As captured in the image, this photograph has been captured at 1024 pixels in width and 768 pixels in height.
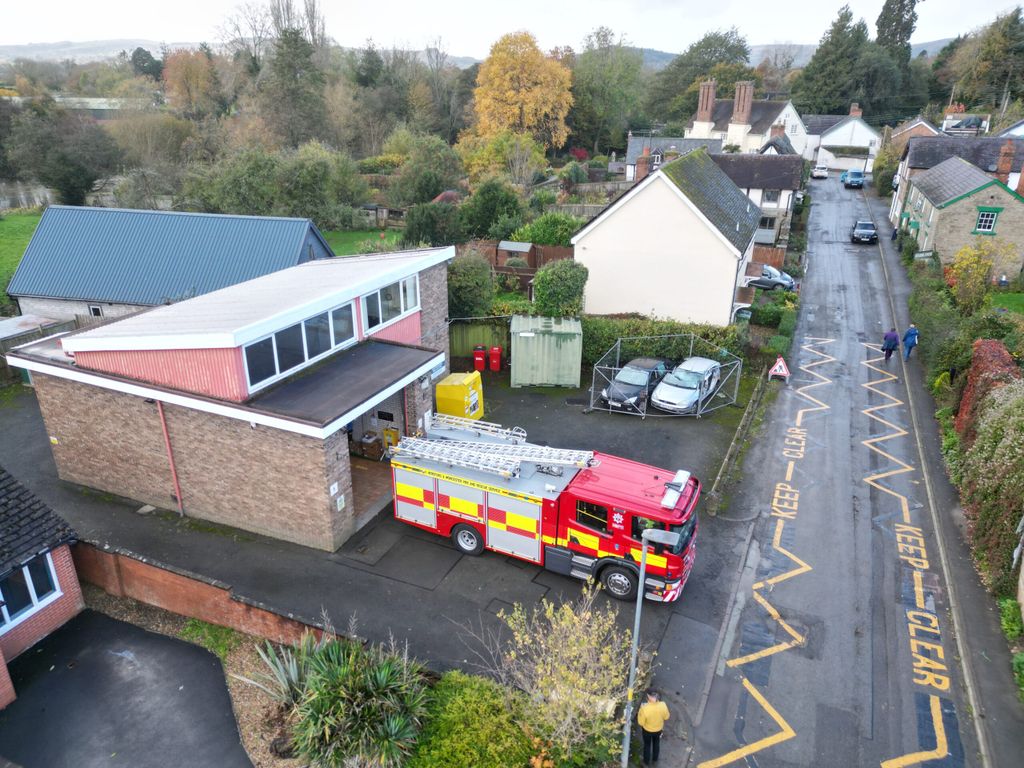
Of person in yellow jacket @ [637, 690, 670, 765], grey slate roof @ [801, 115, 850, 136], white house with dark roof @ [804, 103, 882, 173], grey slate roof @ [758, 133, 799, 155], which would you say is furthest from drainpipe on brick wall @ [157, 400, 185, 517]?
grey slate roof @ [801, 115, 850, 136]

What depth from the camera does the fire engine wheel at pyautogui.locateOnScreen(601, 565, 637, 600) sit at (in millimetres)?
14333

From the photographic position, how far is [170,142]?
5538 centimetres

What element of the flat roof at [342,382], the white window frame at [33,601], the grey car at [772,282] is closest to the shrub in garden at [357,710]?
the flat roof at [342,382]

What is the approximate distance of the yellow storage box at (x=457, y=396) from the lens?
21.3 meters

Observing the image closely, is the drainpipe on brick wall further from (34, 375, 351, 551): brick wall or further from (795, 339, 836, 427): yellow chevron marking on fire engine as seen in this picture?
(795, 339, 836, 427): yellow chevron marking on fire engine

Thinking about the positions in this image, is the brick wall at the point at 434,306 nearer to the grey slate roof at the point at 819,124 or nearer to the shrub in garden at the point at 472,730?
the shrub in garden at the point at 472,730

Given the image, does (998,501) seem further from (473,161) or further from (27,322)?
(473,161)

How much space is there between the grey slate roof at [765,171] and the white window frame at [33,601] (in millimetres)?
46164

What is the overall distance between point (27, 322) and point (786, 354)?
3188 centimetres

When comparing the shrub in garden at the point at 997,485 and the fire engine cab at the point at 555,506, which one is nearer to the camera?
the fire engine cab at the point at 555,506

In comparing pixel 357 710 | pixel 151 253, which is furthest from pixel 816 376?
pixel 151 253

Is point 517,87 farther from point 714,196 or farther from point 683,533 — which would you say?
point 683,533

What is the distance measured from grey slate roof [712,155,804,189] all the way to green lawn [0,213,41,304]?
1802 inches

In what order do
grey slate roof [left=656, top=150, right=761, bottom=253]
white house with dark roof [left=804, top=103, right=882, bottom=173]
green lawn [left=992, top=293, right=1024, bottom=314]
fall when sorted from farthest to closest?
white house with dark roof [left=804, top=103, right=882, bottom=173] → green lawn [left=992, top=293, right=1024, bottom=314] → grey slate roof [left=656, top=150, right=761, bottom=253]
